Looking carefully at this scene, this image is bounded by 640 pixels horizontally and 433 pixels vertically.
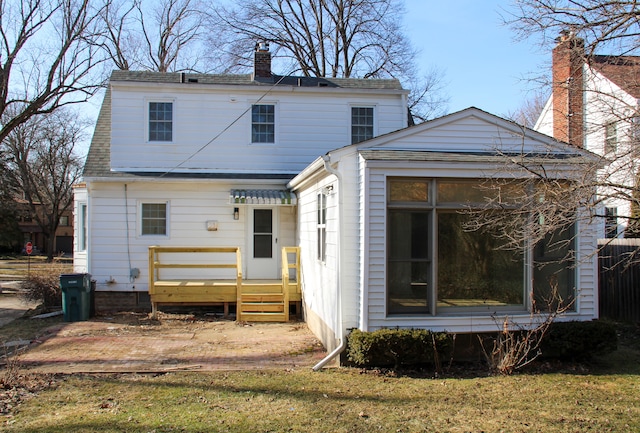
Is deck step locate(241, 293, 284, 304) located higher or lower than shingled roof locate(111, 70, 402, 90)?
lower

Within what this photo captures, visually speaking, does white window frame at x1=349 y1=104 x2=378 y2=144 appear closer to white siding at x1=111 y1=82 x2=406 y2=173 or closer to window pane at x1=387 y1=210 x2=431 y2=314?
white siding at x1=111 y1=82 x2=406 y2=173

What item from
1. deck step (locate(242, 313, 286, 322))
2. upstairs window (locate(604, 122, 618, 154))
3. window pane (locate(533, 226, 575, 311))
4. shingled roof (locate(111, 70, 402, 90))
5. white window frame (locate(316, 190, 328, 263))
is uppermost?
shingled roof (locate(111, 70, 402, 90))

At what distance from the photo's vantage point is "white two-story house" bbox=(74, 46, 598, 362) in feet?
27.1

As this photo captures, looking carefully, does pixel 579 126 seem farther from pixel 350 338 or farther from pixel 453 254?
pixel 350 338

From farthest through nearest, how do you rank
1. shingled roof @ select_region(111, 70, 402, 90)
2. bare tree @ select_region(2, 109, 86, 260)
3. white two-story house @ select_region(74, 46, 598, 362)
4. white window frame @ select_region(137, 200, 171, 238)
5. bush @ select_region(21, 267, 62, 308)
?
1. bare tree @ select_region(2, 109, 86, 260)
2. shingled roof @ select_region(111, 70, 402, 90)
3. bush @ select_region(21, 267, 62, 308)
4. white window frame @ select_region(137, 200, 171, 238)
5. white two-story house @ select_region(74, 46, 598, 362)

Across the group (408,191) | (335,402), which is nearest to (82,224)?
(408,191)

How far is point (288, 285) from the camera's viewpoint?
1235cm

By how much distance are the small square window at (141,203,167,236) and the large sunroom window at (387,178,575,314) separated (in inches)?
300

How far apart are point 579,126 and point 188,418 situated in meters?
7.62

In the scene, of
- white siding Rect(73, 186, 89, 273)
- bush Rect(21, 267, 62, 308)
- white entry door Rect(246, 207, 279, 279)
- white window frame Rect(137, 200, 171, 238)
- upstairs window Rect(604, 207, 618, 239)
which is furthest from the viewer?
white siding Rect(73, 186, 89, 273)

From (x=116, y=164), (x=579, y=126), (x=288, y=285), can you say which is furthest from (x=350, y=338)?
(x=116, y=164)

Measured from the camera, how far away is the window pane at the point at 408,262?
8273 millimetres

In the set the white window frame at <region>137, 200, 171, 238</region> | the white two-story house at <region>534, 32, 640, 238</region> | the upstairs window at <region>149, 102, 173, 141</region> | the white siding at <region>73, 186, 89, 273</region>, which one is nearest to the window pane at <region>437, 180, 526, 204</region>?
the white two-story house at <region>534, 32, 640, 238</region>

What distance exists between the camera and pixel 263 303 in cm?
1241
